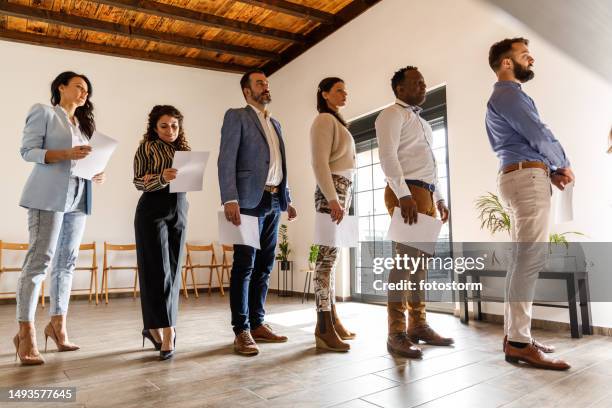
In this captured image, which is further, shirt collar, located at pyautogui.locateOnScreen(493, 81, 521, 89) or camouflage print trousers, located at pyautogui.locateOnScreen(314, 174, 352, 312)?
camouflage print trousers, located at pyautogui.locateOnScreen(314, 174, 352, 312)

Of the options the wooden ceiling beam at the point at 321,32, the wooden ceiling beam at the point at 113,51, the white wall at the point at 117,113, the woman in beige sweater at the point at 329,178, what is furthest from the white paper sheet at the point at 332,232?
the wooden ceiling beam at the point at 113,51

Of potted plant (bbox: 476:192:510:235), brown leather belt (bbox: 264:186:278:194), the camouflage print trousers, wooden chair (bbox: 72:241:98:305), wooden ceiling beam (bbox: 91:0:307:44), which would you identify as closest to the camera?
the camouflage print trousers

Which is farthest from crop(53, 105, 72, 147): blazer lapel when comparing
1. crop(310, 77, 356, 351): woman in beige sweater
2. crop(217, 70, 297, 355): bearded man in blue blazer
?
crop(310, 77, 356, 351): woman in beige sweater

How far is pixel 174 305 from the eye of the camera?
6.98 feet

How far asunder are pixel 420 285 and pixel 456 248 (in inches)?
56.7

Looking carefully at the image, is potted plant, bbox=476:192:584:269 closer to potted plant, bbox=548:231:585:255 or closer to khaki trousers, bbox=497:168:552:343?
potted plant, bbox=548:231:585:255

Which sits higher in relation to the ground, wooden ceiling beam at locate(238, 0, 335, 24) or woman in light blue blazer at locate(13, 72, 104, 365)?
wooden ceiling beam at locate(238, 0, 335, 24)

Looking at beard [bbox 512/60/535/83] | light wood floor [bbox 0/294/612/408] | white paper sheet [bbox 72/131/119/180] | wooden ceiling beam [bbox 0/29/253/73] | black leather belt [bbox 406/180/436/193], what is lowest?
light wood floor [bbox 0/294/612/408]

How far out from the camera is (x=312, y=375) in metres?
1.72

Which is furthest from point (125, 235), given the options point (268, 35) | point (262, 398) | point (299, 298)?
point (262, 398)

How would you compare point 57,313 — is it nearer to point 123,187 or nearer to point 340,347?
point 340,347

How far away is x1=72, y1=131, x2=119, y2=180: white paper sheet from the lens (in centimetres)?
212

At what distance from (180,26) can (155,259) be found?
4.36m

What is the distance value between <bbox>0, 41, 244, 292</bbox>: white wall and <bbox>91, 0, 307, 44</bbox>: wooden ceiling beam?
1.30 metres
